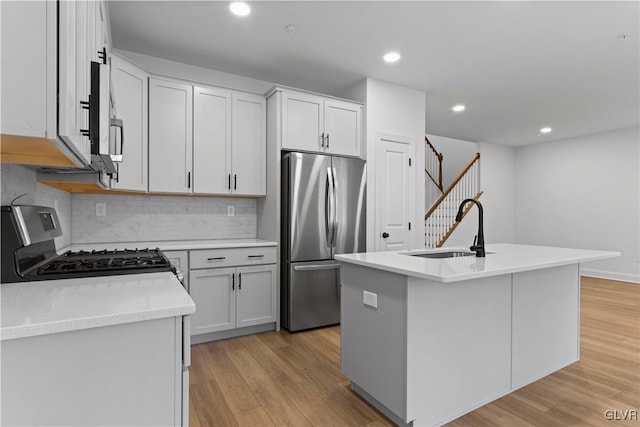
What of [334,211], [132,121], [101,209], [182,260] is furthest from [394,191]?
[101,209]

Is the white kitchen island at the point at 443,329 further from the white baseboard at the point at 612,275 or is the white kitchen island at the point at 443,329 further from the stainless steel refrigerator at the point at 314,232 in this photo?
the white baseboard at the point at 612,275

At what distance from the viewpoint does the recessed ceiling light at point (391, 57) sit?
328 cm

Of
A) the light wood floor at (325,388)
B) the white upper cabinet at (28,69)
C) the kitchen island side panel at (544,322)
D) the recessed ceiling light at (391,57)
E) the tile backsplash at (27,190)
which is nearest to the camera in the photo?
the white upper cabinet at (28,69)

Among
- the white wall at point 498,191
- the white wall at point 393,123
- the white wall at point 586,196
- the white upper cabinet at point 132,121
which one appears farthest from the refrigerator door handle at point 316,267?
the white wall at point 586,196

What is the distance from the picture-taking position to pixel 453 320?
1.94 metres

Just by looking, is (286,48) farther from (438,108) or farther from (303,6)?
(438,108)

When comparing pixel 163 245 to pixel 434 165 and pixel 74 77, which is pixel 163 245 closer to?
pixel 74 77

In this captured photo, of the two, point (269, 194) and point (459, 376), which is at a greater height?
point (269, 194)

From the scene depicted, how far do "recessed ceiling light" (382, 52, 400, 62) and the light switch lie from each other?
2.43 meters

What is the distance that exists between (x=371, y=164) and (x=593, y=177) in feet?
17.3

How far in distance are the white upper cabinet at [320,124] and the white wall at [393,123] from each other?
Result: 17 centimetres

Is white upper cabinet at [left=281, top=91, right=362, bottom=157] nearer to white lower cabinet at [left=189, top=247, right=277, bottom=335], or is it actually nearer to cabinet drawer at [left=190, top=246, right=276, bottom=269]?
cabinet drawer at [left=190, top=246, right=276, bottom=269]

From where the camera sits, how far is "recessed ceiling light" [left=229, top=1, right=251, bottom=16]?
8.20ft

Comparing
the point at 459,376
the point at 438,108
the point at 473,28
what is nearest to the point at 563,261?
the point at 459,376
